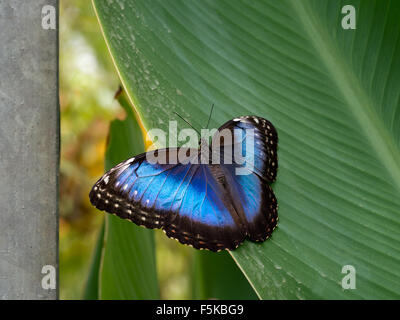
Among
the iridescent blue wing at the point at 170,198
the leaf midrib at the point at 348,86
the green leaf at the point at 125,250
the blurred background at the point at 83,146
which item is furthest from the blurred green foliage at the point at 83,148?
the leaf midrib at the point at 348,86

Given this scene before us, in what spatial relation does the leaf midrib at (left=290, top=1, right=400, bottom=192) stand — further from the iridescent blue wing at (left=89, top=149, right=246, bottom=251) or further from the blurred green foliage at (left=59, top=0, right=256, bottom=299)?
the blurred green foliage at (left=59, top=0, right=256, bottom=299)

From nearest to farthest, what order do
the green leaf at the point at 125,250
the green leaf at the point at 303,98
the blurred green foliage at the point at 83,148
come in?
the green leaf at the point at 303,98 < the green leaf at the point at 125,250 < the blurred green foliage at the point at 83,148

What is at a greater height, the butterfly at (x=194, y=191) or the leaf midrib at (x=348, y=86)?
the leaf midrib at (x=348, y=86)

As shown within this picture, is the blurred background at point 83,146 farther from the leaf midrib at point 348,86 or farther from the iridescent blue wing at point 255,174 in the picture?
the leaf midrib at point 348,86

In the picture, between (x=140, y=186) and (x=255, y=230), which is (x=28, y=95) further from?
(x=255, y=230)

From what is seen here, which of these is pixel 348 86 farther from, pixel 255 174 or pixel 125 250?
pixel 125 250

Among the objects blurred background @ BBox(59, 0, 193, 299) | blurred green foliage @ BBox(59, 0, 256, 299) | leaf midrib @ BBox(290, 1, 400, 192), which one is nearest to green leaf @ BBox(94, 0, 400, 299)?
leaf midrib @ BBox(290, 1, 400, 192)
